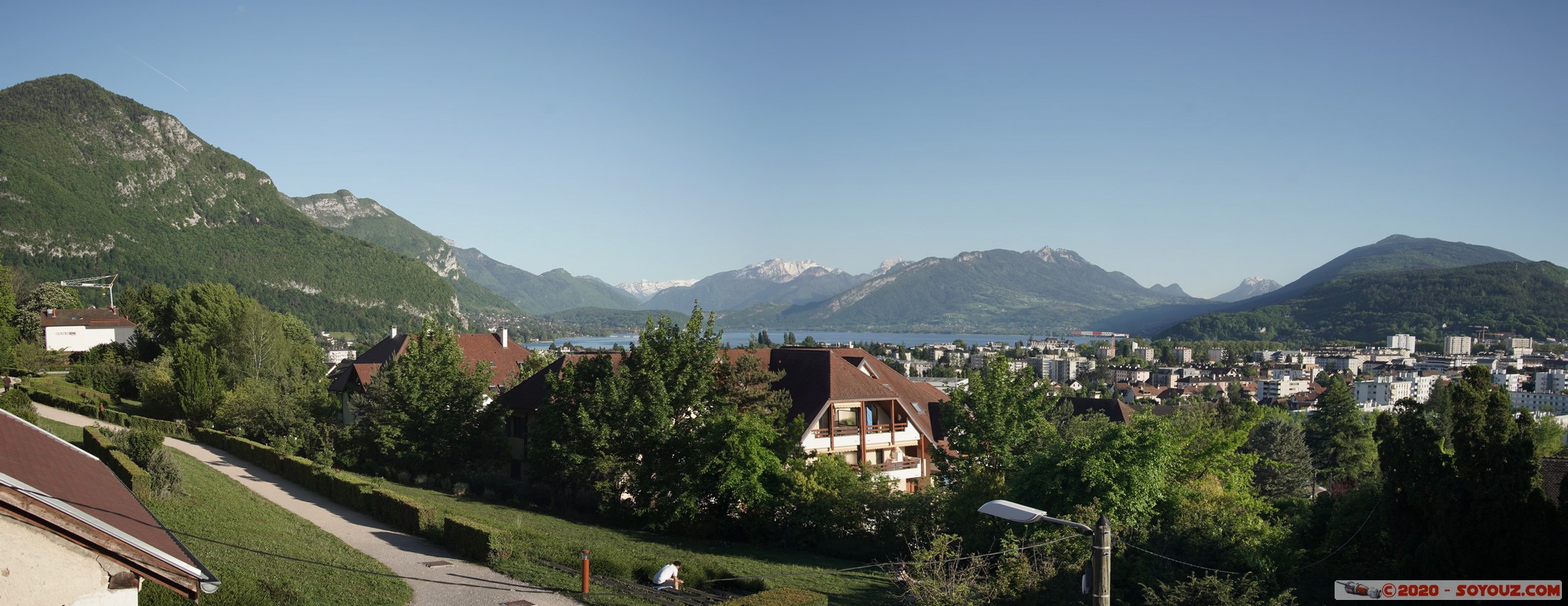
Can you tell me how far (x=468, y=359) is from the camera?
1820 inches

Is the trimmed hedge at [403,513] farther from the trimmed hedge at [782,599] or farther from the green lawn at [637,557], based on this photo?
the trimmed hedge at [782,599]

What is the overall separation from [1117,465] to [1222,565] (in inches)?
142

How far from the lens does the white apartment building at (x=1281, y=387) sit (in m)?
165

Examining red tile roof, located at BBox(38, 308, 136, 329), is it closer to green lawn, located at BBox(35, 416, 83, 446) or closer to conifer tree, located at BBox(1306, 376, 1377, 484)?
green lawn, located at BBox(35, 416, 83, 446)

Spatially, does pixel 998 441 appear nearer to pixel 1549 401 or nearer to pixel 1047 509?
pixel 1047 509

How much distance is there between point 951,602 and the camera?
14.8 m

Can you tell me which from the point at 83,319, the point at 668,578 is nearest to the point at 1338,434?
the point at 668,578

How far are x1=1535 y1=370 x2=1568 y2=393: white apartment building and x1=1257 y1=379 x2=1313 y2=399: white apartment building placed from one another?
42368 mm

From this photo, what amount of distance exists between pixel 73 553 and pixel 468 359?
42.7 m

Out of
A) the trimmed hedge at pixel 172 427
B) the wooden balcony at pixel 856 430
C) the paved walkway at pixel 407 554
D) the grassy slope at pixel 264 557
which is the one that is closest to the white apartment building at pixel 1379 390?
the wooden balcony at pixel 856 430

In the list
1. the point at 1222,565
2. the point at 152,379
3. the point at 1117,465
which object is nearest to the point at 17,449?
the point at 1222,565

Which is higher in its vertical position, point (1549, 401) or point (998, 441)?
point (998, 441)

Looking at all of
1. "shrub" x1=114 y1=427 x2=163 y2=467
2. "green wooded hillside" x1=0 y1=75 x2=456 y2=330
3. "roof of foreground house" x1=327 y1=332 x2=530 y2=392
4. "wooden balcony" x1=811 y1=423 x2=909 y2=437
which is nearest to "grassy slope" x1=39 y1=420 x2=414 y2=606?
"shrub" x1=114 y1=427 x2=163 y2=467

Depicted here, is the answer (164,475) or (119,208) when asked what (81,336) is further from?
(119,208)
